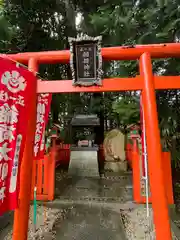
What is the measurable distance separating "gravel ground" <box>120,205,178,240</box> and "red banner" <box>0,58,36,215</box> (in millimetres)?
2490

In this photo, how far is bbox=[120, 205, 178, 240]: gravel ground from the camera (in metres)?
3.61

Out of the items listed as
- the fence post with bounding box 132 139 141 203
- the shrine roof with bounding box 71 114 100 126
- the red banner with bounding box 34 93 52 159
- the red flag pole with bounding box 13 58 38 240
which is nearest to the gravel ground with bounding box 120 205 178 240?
the fence post with bounding box 132 139 141 203

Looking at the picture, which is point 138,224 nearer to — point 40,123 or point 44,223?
point 44,223

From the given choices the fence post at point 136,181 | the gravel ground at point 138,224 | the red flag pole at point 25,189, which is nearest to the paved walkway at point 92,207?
the gravel ground at point 138,224

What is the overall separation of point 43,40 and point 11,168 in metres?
7.02

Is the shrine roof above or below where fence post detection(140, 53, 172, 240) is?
above

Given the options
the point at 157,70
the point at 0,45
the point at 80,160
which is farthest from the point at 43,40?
the point at 80,160

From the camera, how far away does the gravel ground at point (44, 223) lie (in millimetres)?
3616

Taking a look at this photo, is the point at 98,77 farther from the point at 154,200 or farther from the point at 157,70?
the point at 157,70

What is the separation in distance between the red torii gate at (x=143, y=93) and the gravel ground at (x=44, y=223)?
100 centimetres

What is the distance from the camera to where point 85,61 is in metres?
3.12

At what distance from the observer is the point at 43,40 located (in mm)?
8086

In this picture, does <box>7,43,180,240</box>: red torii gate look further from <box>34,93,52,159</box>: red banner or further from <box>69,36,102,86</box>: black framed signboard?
<box>34,93,52,159</box>: red banner

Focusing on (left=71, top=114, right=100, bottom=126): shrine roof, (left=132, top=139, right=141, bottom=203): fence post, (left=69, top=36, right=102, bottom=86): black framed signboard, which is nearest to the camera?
(left=69, top=36, right=102, bottom=86): black framed signboard
